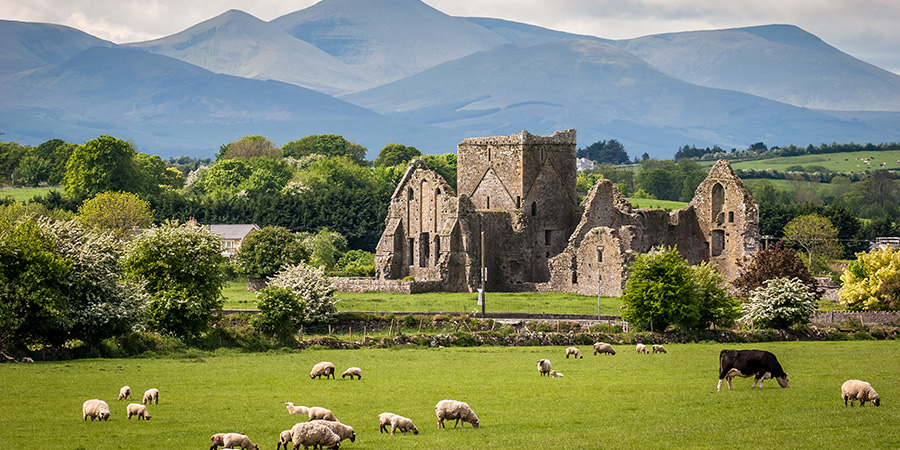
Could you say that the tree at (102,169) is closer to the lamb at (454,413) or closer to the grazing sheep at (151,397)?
the grazing sheep at (151,397)

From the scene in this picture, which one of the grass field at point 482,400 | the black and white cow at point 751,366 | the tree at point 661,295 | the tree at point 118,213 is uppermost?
the tree at point 118,213

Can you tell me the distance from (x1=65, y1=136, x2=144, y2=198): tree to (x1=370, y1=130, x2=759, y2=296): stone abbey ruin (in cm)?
5794

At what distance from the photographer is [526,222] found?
9156 cm

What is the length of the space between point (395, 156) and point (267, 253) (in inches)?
3941

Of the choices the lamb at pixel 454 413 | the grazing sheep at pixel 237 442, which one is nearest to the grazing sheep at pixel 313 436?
the grazing sheep at pixel 237 442

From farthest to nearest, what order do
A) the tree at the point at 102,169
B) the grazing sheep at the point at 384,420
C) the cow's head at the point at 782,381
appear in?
the tree at the point at 102,169, the cow's head at the point at 782,381, the grazing sheep at the point at 384,420

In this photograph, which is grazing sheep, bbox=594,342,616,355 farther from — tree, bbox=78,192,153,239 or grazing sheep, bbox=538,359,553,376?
tree, bbox=78,192,153,239

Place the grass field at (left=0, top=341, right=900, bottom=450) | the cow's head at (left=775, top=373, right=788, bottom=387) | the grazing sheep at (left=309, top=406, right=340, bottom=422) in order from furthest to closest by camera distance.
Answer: the cow's head at (left=775, top=373, right=788, bottom=387)
the grazing sheep at (left=309, top=406, right=340, bottom=422)
the grass field at (left=0, top=341, right=900, bottom=450)

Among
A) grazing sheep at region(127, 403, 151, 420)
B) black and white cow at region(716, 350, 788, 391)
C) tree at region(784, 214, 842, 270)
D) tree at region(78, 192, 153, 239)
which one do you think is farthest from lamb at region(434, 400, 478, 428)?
tree at region(784, 214, 842, 270)

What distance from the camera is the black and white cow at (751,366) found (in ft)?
124

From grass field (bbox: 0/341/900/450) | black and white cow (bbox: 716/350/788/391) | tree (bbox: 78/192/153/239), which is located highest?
tree (bbox: 78/192/153/239)

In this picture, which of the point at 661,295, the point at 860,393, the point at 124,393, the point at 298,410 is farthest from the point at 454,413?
the point at 661,295

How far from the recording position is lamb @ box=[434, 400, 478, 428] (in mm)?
31859

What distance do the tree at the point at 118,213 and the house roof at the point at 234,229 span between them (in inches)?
424
